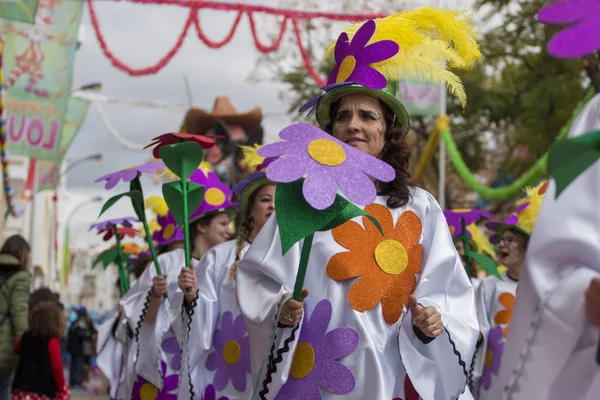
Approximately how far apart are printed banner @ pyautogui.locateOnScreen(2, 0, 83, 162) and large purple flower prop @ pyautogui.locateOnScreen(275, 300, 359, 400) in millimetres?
8375

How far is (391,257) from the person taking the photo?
3566 millimetres

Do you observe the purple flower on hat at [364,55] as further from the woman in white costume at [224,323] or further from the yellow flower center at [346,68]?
the woman in white costume at [224,323]

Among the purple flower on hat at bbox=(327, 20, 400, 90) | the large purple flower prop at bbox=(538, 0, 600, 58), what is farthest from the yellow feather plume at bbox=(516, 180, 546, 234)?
the large purple flower prop at bbox=(538, 0, 600, 58)

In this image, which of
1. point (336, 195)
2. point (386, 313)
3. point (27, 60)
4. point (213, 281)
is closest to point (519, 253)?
point (213, 281)

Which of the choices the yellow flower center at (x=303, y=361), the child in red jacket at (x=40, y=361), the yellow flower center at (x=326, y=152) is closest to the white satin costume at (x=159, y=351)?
the child in red jacket at (x=40, y=361)

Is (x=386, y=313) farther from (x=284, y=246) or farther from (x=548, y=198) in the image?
(x=548, y=198)

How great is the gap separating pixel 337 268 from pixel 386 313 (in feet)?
0.84

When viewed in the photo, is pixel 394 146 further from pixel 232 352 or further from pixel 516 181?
pixel 516 181

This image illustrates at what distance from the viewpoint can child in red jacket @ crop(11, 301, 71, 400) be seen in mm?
7742

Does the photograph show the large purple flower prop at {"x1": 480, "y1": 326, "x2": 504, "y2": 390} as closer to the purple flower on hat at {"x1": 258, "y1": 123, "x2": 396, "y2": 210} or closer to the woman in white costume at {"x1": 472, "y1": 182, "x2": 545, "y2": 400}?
the woman in white costume at {"x1": 472, "y1": 182, "x2": 545, "y2": 400}

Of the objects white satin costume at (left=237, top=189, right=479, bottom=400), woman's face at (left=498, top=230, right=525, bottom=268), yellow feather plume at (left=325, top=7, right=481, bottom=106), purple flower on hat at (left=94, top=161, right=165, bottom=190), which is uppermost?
yellow feather plume at (left=325, top=7, right=481, bottom=106)

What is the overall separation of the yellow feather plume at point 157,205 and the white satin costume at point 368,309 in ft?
14.4

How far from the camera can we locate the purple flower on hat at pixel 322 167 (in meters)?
2.84

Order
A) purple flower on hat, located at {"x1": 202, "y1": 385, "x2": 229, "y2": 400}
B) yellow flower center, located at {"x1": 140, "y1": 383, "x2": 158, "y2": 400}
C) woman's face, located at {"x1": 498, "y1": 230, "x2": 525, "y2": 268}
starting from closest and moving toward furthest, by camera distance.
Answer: purple flower on hat, located at {"x1": 202, "y1": 385, "x2": 229, "y2": 400}
yellow flower center, located at {"x1": 140, "y1": 383, "x2": 158, "y2": 400}
woman's face, located at {"x1": 498, "y1": 230, "x2": 525, "y2": 268}
